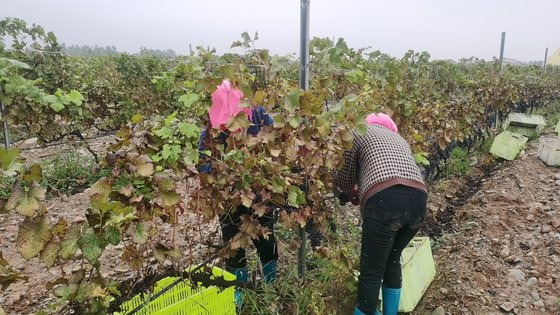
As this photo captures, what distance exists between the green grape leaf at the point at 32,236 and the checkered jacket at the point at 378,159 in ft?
4.70

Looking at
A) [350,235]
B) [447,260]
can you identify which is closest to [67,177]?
[350,235]

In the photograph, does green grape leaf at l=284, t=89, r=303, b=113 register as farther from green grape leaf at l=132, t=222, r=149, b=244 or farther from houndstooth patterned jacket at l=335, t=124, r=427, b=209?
green grape leaf at l=132, t=222, r=149, b=244

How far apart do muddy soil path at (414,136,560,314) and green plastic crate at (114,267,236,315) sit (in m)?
1.56

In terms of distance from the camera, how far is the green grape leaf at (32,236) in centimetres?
118

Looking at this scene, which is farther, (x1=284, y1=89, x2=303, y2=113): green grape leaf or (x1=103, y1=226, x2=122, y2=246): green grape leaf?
(x1=284, y1=89, x2=303, y2=113): green grape leaf

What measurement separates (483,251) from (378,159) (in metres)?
2.09

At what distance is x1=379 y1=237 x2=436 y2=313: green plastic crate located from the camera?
2.79 m

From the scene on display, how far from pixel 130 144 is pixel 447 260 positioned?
2.94m

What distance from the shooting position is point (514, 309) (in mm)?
2951

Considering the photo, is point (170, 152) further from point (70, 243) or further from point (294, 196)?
point (294, 196)

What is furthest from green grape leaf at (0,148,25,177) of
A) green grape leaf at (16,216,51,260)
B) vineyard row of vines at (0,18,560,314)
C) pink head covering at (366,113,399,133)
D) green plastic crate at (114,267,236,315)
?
pink head covering at (366,113,399,133)

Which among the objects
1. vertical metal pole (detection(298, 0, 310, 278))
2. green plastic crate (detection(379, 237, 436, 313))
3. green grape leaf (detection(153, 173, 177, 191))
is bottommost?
green plastic crate (detection(379, 237, 436, 313))

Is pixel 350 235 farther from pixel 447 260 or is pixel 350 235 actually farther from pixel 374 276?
pixel 374 276

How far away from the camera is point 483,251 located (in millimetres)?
3643
